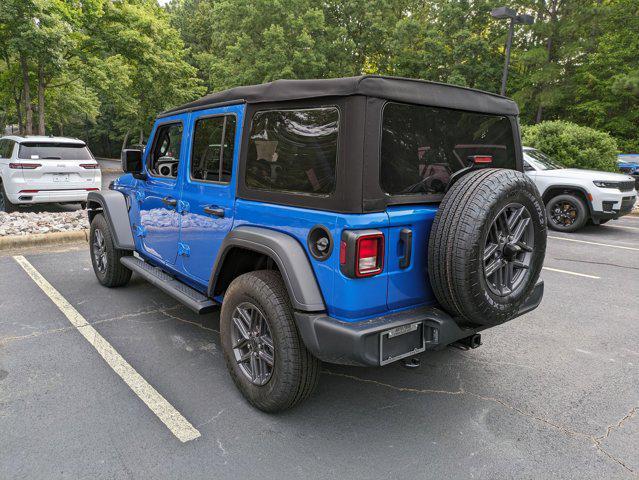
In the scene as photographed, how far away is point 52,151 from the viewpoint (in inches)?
357

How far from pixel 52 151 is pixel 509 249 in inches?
369

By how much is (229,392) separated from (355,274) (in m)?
1.37

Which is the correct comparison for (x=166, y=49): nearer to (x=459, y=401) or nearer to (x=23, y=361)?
(x=23, y=361)

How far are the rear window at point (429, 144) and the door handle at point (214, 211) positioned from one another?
48.4 inches

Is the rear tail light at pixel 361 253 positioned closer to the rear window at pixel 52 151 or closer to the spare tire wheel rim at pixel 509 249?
the spare tire wheel rim at pixel 509 249

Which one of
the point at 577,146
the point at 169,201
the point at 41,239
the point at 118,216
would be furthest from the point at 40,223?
the point at 577,146

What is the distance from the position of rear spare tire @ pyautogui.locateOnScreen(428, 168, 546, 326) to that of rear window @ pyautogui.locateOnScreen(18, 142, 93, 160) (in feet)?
29.5

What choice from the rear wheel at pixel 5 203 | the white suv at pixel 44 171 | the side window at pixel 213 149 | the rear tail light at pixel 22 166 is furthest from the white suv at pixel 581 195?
the rear wheel at pixel 5 203

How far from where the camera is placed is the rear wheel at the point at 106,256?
4.80 m

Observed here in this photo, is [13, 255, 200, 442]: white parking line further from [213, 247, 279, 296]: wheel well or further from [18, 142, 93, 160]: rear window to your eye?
[18, 142, 93, 160]: rear window

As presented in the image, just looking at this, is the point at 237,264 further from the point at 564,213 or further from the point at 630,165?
the point at 630,165

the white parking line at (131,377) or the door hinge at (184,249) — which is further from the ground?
the door hinge at (184,249)

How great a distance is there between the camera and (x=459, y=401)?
296 centimetres

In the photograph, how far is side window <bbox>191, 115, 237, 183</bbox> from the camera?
313cm
